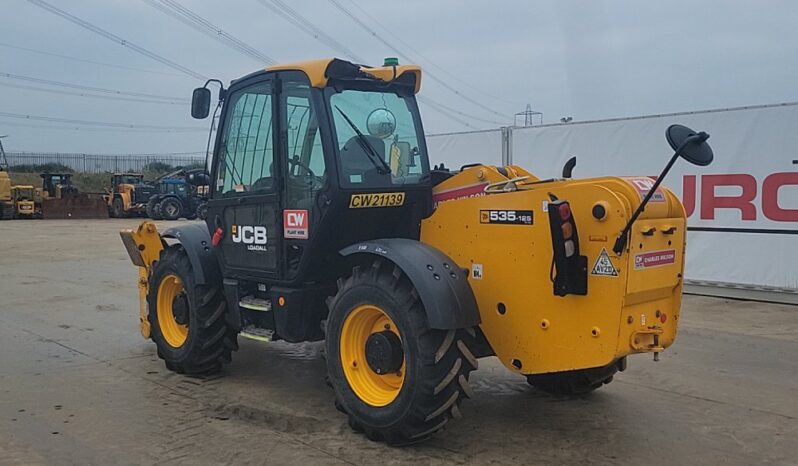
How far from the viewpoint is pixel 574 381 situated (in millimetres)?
5336

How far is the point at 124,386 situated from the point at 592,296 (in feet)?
12.8

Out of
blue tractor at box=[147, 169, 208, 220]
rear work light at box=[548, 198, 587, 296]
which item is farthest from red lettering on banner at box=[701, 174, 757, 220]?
blue tractor at box=[147, 169, 208, 220]

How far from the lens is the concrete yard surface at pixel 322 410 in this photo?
4332mm

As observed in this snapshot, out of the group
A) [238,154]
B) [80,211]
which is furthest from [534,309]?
[80,211]

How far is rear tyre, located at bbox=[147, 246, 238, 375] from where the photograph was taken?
5.91m

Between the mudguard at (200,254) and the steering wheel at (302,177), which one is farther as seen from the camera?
the mudguard at (200,254)

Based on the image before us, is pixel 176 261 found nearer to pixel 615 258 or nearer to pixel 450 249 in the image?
pixel 450 249

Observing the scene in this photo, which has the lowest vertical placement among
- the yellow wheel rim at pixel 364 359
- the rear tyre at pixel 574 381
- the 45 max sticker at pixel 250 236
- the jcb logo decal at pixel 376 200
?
the rear tyre at pixel 574 381

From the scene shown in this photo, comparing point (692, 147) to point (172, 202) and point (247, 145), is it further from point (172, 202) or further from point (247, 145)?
point (172, 202)

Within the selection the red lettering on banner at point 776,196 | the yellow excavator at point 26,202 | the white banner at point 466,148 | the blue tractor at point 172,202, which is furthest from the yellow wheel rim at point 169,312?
the yellow excavator at point 26,202

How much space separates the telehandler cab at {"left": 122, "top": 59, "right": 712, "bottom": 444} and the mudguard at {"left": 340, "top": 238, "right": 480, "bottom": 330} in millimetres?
10

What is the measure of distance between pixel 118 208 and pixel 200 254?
31314mm

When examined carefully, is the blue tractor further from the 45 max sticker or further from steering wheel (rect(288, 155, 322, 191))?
steering wheel (rect(288, 155, 322, 191))

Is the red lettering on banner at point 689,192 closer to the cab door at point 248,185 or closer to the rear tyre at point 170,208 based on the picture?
the cab door at point 248,185
